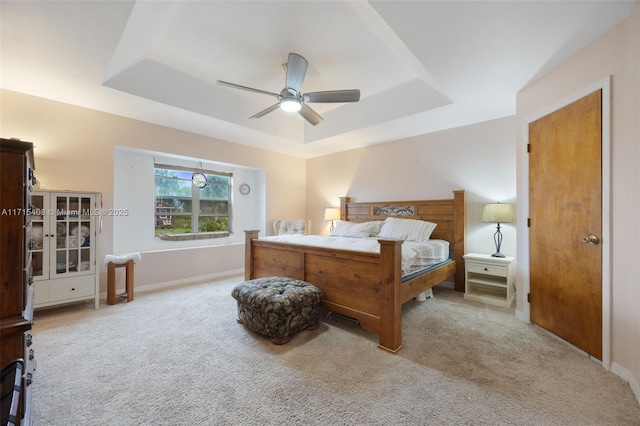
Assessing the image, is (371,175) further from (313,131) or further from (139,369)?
(139,369)

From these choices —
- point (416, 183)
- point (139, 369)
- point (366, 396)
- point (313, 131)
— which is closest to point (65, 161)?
point (139, 369)

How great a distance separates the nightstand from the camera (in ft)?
10.3

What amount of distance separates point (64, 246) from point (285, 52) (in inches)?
129

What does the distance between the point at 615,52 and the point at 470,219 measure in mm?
2298

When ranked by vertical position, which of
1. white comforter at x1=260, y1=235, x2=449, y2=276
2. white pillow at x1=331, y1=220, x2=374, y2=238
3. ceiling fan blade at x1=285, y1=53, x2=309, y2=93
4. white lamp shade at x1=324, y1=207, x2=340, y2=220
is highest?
ceiling fan blade at x1=285, y1=53, x2=309, y2=93

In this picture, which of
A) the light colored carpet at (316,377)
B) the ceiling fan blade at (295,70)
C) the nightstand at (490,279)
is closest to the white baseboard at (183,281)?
the light colored carpet at (316,377)

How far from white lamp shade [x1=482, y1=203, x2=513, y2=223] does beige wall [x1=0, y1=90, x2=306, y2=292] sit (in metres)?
3.89

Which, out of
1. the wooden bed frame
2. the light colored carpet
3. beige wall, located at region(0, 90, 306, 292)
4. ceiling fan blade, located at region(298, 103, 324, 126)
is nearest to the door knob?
the light colored carpet

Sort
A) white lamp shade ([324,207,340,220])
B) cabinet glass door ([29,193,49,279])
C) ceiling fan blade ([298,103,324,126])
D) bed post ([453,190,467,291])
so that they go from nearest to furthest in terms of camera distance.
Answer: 1. cabinet glass door ([29,193,49,279])
2. ceiling fan blade ([298,103,324,126])
3. bed post ([453,190,467,291])
4. white lamp shade ([324,207,340,220])

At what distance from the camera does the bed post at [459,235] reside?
3.69 meters

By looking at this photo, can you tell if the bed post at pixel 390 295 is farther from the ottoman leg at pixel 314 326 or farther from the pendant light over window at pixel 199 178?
the pendant light over window at pixel 199 178

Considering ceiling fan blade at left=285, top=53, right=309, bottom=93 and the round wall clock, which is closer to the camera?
ceiling fan blade at left=285, top=53, right=309, bottom=93

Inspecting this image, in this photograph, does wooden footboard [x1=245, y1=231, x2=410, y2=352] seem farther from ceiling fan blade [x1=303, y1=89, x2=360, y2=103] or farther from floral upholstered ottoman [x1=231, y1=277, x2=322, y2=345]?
ceiling fan blade [x1=303, y1=89, x2=360, y2=103]

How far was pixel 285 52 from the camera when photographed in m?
2.74
